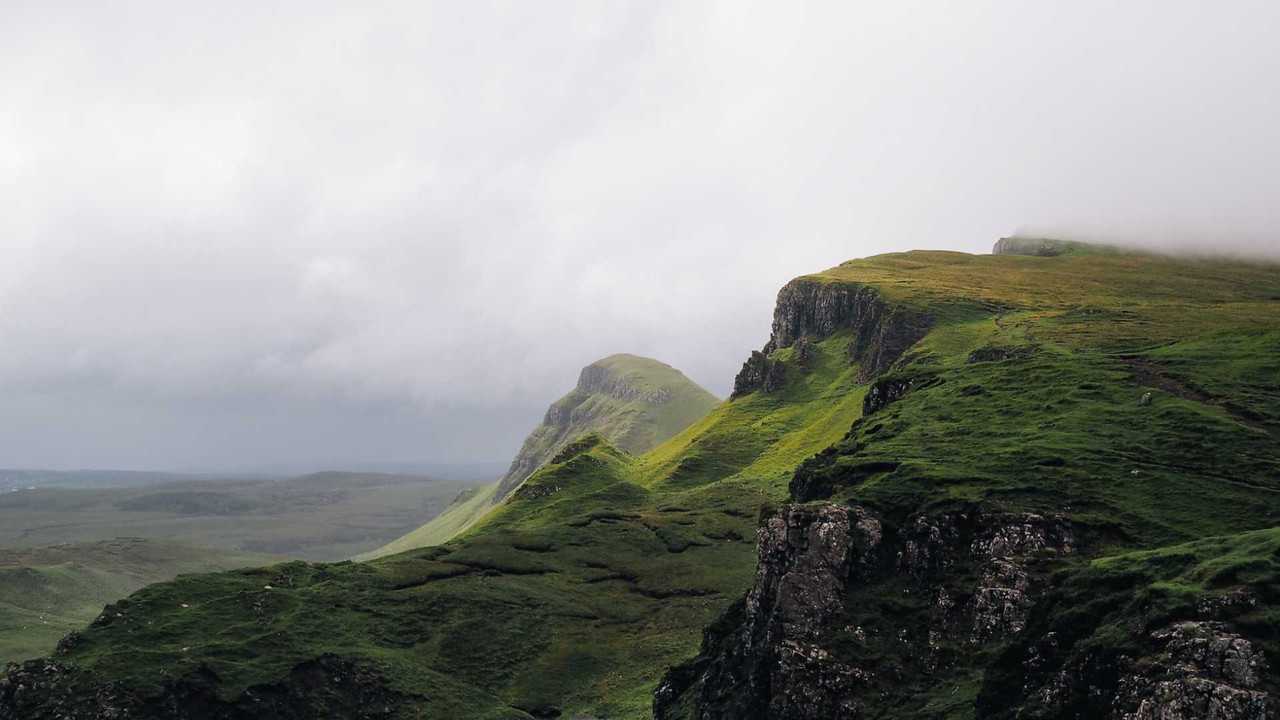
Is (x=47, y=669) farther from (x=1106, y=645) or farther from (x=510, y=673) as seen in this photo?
(x=1106, y=645)

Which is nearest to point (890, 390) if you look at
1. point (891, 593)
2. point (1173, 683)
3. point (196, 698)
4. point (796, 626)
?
point (891, 593)

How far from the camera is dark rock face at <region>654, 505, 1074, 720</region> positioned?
6806 cm

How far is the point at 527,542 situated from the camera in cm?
17112

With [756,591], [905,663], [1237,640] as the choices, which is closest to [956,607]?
[905,663]

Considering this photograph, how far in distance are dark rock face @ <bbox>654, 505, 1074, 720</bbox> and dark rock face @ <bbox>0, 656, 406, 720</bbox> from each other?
47.2m

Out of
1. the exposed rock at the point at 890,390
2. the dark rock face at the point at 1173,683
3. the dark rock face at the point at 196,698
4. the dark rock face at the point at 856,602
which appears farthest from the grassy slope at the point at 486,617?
the dark rock face at the point at 1173,683

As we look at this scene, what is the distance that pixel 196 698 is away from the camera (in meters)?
101

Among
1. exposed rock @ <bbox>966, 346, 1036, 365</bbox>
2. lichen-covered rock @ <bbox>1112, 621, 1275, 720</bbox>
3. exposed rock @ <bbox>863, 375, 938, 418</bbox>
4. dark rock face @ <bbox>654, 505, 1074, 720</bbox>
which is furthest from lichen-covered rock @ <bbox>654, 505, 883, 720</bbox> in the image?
exposed rock @ <bbox>966, 346, 1036, 365</bbox>

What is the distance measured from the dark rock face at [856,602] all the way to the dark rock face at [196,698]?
47.2 meters

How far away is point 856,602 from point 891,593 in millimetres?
3100

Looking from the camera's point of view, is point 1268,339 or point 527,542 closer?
point 1268,339

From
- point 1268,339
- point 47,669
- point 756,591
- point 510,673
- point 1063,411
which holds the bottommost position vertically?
point 510,673

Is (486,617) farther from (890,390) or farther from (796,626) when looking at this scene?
(796,626)

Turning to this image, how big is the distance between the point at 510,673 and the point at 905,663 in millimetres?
70044
